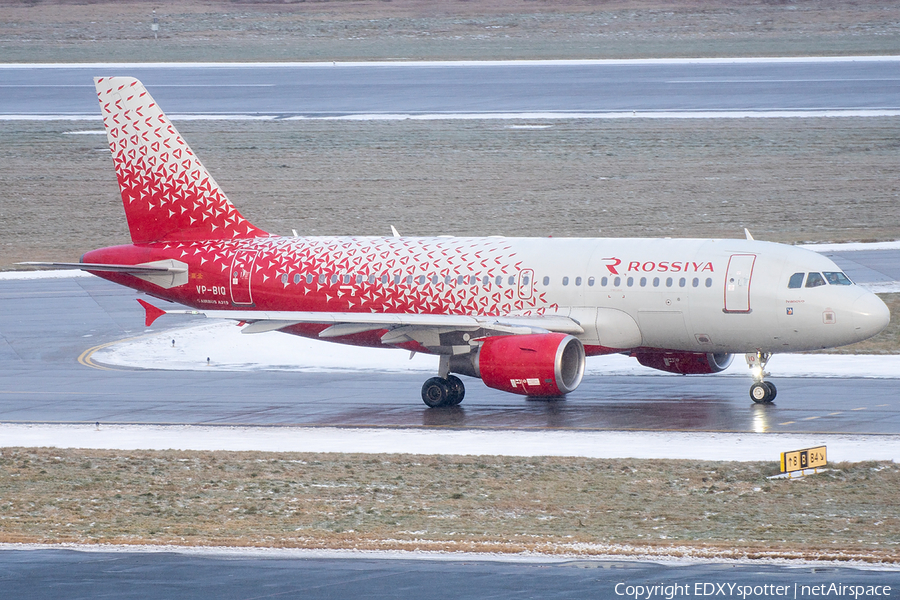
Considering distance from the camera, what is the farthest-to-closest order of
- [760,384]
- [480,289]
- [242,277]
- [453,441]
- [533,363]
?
[242,277], [480,289], [760,384], [533,363], [453,441]

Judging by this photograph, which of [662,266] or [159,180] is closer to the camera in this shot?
[662,266]

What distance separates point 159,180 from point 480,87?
2424 inches

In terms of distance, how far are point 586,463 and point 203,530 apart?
28.5 feet

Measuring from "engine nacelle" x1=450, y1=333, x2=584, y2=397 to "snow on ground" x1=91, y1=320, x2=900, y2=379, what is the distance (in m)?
6.29

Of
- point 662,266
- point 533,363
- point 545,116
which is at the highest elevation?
point 545,116

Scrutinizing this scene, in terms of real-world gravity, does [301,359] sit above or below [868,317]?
below

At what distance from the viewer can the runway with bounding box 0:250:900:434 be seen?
33938 millimetres

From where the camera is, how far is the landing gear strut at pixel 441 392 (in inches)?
1448

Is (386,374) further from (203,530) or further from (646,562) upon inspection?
(646,562)

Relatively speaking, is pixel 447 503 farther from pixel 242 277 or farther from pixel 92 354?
pixel 92 354

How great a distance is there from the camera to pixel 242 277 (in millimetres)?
39531

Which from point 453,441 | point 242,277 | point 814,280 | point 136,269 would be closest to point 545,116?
point 242,277

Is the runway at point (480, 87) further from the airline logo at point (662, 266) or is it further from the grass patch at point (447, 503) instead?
the grass patch at point (447, 503)

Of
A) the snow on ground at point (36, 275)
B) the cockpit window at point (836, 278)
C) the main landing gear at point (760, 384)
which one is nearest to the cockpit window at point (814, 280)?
the cockpit window at point (836, 278)
